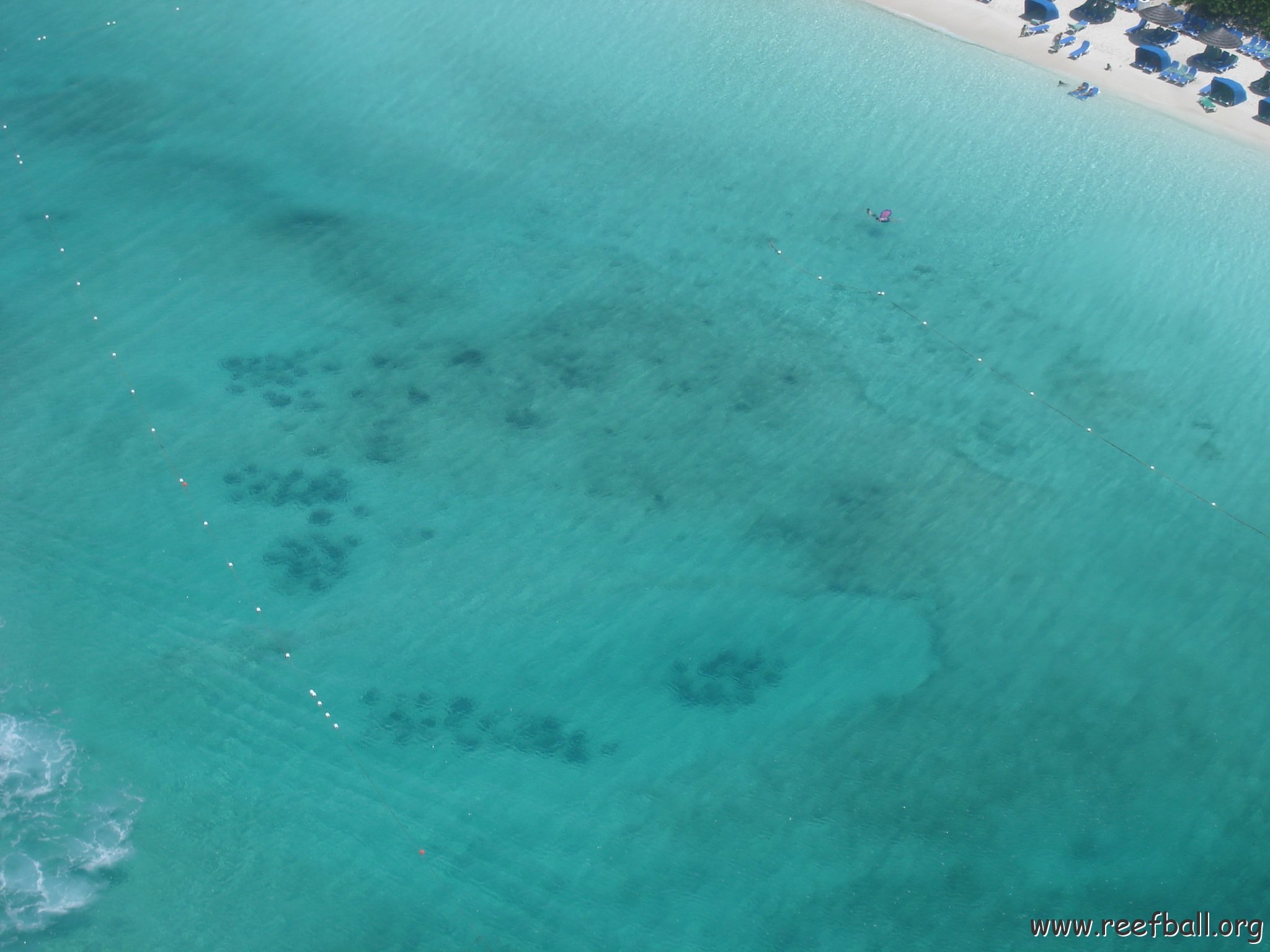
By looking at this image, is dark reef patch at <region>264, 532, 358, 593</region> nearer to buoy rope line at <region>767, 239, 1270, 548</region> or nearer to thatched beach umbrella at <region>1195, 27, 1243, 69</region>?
buoy rope line at <region>767, 239, 1270, 548</region>

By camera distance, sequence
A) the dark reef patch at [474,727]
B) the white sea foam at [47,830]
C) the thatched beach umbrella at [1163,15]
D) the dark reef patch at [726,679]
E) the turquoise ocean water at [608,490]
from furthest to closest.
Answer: the thatched beach umbrella at [1163,15]
the dark reef patch at [726,679]
the dark reef patch at [474,727]
the turquoise ocean water at [608,490]
the white sea foam at [47,830]

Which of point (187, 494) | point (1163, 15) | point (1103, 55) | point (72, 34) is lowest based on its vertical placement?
point (187, 494)

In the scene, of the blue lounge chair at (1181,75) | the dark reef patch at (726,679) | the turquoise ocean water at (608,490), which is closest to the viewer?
the turquoise ocean water at (608,490)

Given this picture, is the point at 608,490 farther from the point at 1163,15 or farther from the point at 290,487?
the point at 1163,15

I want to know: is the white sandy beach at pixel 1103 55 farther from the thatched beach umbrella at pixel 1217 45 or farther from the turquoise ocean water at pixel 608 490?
the turquoise ocean water at pixel 608 490

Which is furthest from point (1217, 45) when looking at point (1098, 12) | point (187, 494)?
point (187, 494)

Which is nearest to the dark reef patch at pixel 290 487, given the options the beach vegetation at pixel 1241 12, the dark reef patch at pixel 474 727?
the dark reef patch at pixel 474 727
